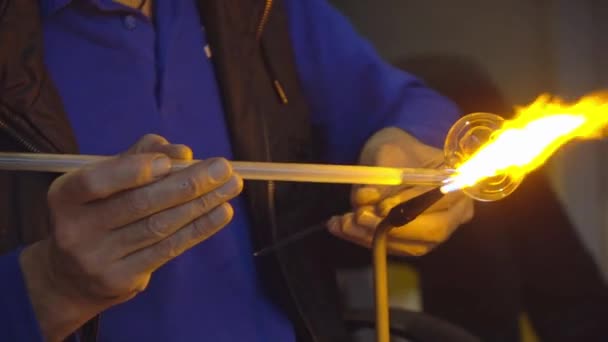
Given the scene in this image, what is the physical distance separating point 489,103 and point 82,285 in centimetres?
85

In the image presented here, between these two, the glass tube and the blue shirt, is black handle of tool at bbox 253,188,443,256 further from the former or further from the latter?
the blue shirt

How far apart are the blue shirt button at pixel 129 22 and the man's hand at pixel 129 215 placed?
0.24m

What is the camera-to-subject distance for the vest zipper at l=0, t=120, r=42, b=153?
67cm

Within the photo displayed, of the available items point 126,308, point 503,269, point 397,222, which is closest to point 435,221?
point 397,222

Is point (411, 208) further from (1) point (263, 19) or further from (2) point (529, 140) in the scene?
(1) point (263, 19)

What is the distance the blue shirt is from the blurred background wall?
1.73ft

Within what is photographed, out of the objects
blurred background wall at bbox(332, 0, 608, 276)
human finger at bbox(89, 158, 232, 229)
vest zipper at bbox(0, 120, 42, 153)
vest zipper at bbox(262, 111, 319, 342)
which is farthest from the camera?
blurred background wall at bbox(332, 0, 608, 276)

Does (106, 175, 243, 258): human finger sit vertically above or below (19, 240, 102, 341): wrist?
above

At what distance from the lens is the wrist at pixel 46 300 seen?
0.60 metres

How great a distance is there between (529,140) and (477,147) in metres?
0.05

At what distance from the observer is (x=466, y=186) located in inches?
21.7

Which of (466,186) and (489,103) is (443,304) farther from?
(466,186)

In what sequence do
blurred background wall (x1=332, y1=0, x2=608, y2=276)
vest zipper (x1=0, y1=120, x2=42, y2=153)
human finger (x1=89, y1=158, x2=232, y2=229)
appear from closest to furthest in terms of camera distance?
human finger (x1=89, y1=158, x2=232, y2=229), vest zipper (x1=0, y1=120, x2=42, y2=153), blurred background wall (x1=332, y1=0, x2=608, y2=276)

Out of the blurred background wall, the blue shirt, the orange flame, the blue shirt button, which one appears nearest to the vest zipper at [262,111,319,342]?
the blue shirt
